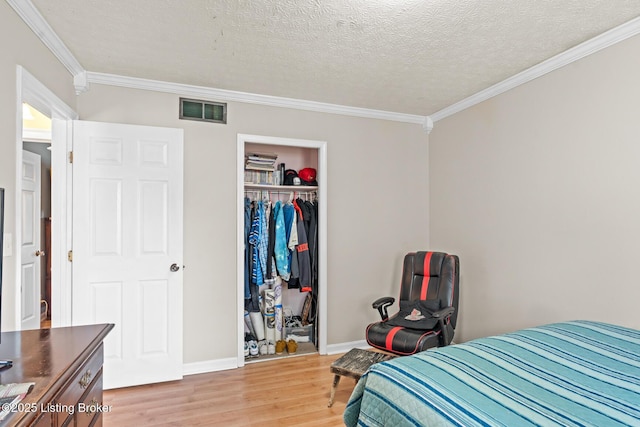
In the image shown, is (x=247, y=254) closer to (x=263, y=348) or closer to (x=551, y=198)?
(x=263, y=348)

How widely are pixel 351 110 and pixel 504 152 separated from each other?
1.52 meters

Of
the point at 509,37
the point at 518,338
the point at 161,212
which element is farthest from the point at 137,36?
the point at 518,338

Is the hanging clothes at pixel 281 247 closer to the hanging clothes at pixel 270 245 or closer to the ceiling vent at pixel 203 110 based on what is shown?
the hanging clothes at pixel 270 245

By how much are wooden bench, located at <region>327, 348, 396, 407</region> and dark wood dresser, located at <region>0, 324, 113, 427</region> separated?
1.47m

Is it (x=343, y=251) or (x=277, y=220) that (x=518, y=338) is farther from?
(x=277, y=220)

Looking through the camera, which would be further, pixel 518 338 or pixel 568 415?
pixel 518 338

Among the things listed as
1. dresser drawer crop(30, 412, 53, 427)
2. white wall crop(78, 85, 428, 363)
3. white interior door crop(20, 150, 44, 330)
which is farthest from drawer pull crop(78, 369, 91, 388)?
white interior door crop(20, 150, 44, 330)

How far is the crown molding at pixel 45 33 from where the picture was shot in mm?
1889

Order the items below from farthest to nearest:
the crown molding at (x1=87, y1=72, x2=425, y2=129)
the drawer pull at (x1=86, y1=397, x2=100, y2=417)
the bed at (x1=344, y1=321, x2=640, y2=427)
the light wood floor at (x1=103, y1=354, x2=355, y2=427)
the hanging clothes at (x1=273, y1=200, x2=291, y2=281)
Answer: the hanging clothes at (x1=273, y1=200, x2=291, y2=281)
the crown molding at (x1=87, y1=72, x2=425, y2=129)
the light wood floor at (x1=103, y1=354, x2=355, y2=427)
the drawer pull at (x1=86, y1=397, x2=100, y2=417)
the bed at (x1=344, y1=321, x2=640, y2=427)

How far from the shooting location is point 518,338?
5.75 ft

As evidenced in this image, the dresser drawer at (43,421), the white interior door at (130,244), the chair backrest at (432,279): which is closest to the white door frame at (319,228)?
the white interior door at (130,244)

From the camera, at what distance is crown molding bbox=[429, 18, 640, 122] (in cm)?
215

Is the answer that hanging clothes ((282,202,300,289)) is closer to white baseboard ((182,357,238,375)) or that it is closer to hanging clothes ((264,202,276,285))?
hanging clothes ((264,202,276,285))

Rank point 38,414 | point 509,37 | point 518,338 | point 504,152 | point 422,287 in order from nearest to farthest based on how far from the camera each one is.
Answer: point 38,414 → point 518,338 → point 509,37 → point 504,152 → point 422,287
